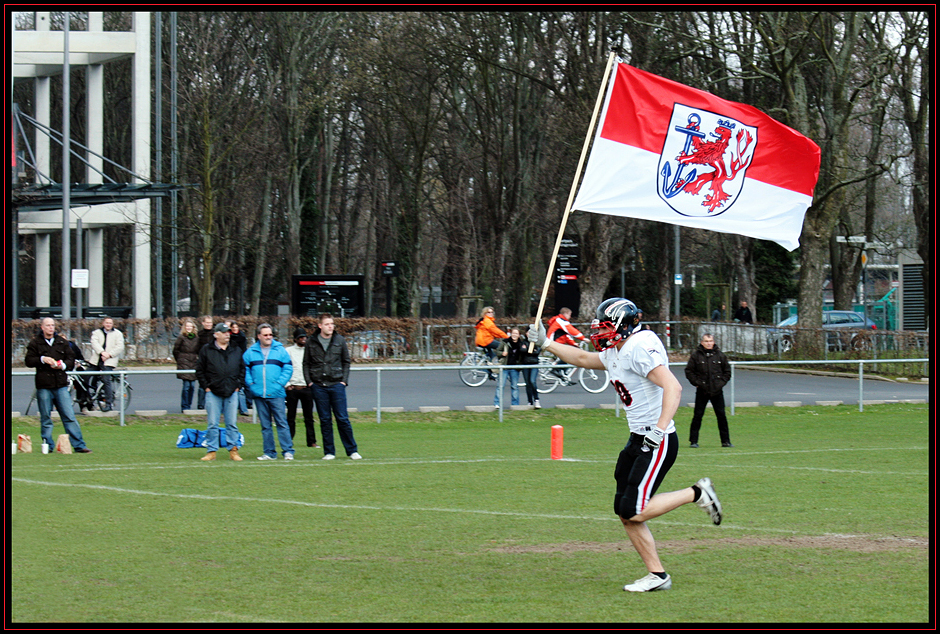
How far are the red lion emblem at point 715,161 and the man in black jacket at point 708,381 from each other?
560 centimetres

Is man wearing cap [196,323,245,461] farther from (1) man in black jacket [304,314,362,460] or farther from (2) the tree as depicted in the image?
(2) the tree

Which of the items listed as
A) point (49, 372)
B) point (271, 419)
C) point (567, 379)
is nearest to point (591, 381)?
point (567, 379)

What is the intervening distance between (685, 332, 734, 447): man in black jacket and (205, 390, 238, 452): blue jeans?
7030 mm

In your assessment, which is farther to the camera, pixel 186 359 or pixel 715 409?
pixel 186 359

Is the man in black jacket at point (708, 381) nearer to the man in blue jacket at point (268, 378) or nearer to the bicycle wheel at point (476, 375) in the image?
the man in blue jacket at point (268, 378)

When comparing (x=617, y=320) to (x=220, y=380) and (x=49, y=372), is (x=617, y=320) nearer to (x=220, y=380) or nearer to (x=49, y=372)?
(x=220, y=380)

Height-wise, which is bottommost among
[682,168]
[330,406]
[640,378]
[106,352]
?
[330,406]

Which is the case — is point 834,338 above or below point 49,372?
above

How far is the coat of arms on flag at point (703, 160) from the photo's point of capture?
38.3 ft

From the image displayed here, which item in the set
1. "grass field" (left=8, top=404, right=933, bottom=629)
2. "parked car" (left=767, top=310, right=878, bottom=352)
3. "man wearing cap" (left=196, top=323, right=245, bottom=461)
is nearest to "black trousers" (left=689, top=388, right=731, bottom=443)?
"grass field" (left=8, top=404, right=933, bottom=629)

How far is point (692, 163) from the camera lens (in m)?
11.9

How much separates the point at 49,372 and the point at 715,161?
996cm

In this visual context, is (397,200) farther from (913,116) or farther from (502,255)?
(913,116)

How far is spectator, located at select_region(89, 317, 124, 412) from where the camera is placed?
2086 centimetres
